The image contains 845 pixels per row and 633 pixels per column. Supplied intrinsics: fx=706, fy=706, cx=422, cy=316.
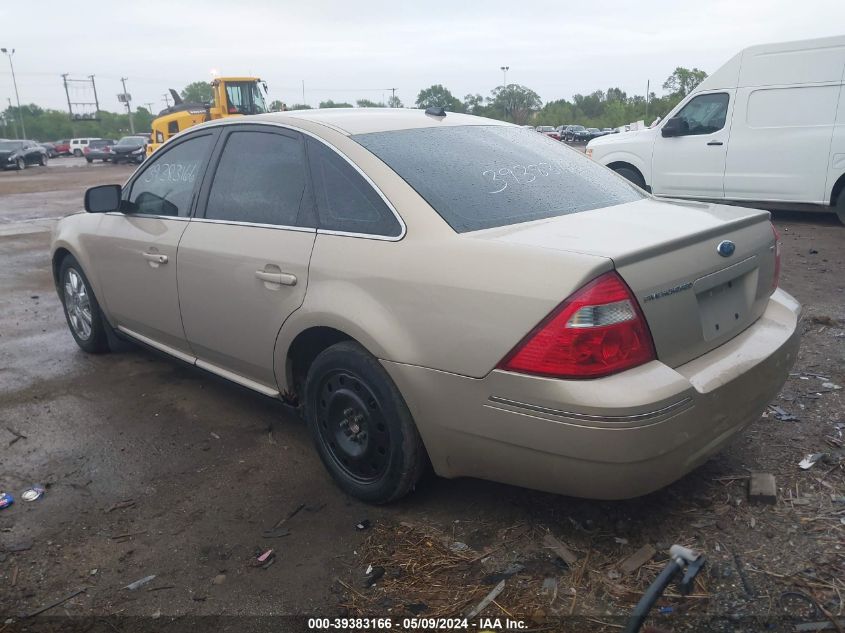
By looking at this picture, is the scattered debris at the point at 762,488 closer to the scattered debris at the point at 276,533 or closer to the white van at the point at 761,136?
the scattered debris at the point at 276,533

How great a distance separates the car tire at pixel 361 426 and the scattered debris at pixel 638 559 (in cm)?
86

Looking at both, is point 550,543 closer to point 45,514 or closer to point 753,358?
point 753,358

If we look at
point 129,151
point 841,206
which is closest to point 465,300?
point 841,206

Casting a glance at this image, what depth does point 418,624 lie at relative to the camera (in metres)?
2.38

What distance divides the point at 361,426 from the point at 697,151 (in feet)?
29.1

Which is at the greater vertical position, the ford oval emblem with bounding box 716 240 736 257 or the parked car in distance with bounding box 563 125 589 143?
the ford oval emblem with bounding box 716 240 736 257

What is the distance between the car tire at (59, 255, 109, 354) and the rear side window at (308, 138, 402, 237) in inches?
101

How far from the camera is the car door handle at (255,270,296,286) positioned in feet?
10.5

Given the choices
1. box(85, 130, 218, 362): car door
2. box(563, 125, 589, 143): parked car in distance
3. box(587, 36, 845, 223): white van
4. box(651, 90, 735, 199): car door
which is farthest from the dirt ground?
box(563, 125, 589, 143): parked car in distance

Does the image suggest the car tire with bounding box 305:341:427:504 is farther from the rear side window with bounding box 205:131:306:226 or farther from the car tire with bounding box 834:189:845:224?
the car tire with bounding box 834:189:845:224

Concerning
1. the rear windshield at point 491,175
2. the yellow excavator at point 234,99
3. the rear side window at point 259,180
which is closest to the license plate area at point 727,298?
the rear windshield at point 491,175

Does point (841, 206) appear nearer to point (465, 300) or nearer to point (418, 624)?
point (465, 300)

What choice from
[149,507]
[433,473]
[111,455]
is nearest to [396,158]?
[433,473]

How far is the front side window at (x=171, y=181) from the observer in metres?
4.05
